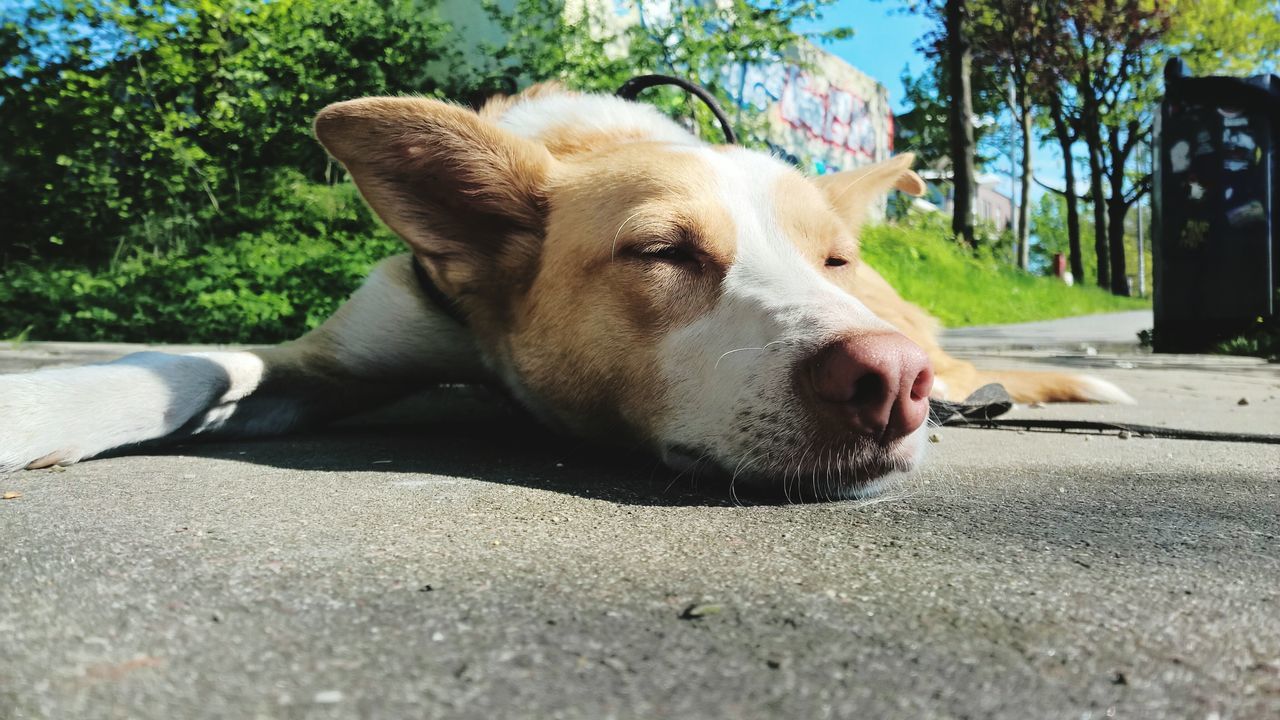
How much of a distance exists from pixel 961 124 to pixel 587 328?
20113 mm

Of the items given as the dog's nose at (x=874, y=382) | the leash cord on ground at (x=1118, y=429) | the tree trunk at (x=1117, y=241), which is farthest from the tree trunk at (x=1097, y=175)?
the dog's nose at (x=874, y=382)

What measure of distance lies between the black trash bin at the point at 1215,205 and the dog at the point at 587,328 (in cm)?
648

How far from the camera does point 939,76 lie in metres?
35.4

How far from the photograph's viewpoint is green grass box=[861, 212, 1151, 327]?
15578 millimetres

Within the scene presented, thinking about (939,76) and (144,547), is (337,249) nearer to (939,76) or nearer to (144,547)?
(144,547)

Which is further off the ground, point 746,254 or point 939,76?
point 939,76

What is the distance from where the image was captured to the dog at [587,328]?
1.91 meters

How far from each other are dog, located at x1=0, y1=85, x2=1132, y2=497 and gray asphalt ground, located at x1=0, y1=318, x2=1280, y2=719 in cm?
16

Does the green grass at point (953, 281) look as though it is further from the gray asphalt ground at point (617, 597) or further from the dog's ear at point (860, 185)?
the gray asphalt ground at point (617, 597)

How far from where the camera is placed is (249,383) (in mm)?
2818

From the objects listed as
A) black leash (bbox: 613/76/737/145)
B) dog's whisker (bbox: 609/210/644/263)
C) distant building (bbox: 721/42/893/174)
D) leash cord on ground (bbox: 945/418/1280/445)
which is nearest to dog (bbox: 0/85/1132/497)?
dog's whisker (bbox: 609/210/644/263)

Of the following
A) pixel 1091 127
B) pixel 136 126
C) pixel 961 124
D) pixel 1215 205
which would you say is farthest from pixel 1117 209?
pixel 136 126

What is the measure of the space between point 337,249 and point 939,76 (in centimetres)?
3063

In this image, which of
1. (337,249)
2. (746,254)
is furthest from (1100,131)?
(746,254)
